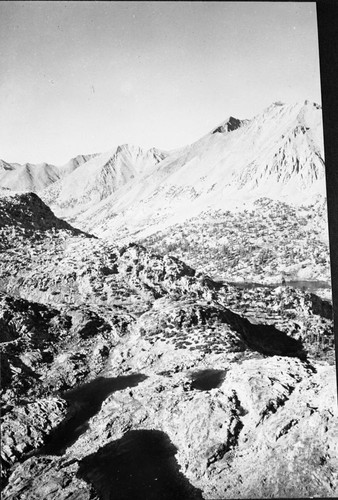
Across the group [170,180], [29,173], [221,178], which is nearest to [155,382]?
[29,173]

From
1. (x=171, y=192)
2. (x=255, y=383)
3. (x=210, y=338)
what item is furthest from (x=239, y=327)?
(x=171, y=192)

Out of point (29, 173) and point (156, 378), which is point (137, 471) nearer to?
point (156, 378)

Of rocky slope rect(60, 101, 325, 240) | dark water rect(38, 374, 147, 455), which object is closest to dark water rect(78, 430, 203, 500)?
dark water rect(38, 374, 147, 455)

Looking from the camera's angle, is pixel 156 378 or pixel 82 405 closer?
pixel 82 405

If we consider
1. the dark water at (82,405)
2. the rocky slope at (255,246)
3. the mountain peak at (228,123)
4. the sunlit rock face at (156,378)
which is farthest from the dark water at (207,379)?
the mountain peak at (228,123)

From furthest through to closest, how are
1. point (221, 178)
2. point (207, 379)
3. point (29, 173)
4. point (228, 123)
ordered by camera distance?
point (221, 178) → point (228, 123) → point (29, 173) → point (207, 379)

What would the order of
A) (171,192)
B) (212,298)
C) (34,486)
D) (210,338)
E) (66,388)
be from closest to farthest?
(34,486) → (66,388) → (210,338) → (212,298) → (171,192)

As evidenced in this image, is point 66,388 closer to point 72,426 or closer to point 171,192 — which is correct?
point 72,426
